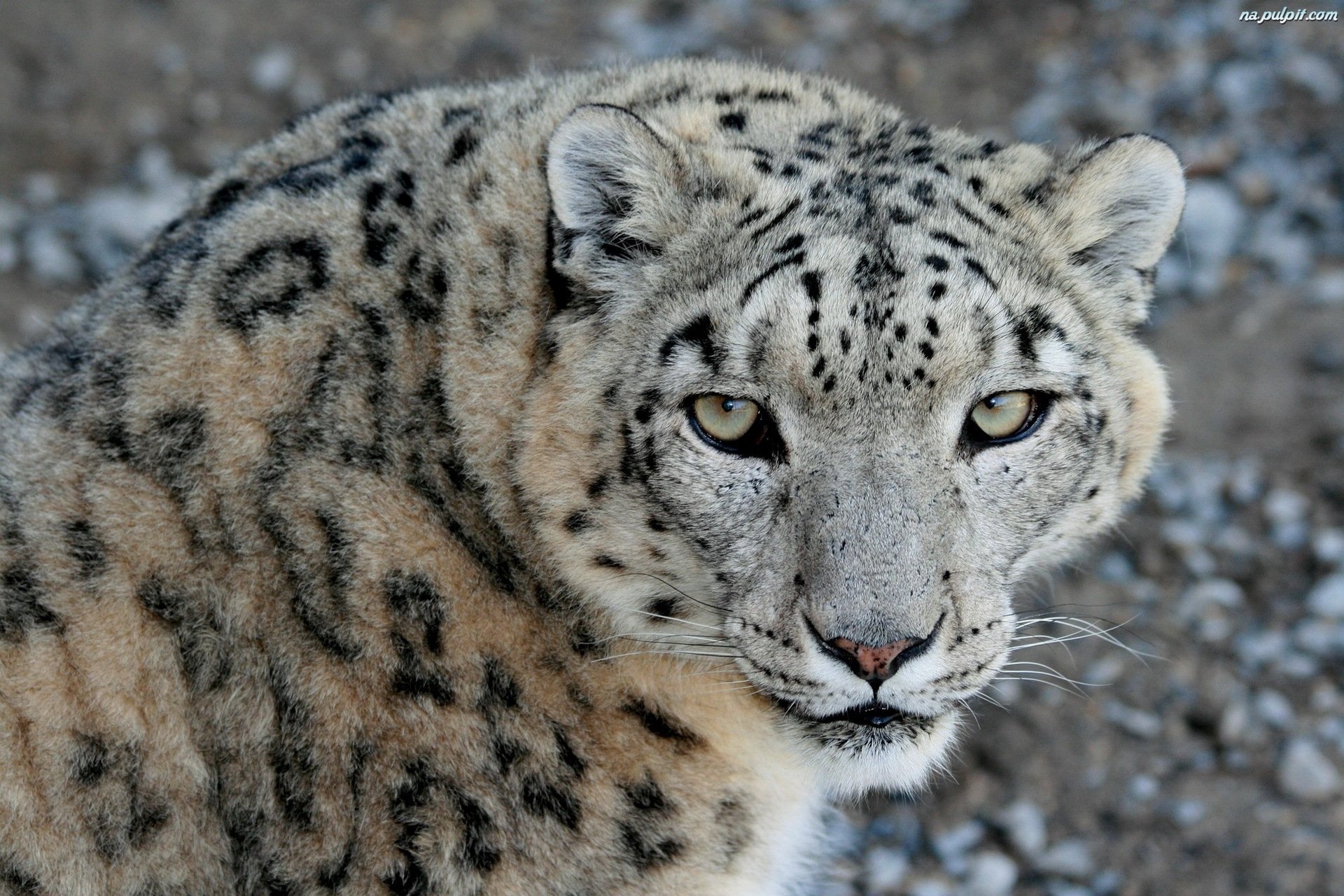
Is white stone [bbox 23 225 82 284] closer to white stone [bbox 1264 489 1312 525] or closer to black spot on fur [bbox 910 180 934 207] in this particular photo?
black spot on fur [bbox 910 180 934 207]

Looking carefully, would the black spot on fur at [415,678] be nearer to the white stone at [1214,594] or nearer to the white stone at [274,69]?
the white stone at [1214,594]

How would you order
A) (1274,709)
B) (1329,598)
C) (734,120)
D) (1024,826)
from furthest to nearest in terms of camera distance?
(1329,598) < (1274,709) < (1024,826) < (734,120)

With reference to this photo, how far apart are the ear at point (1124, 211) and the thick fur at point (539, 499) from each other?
1cm

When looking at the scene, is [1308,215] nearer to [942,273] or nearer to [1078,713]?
[1078,713]

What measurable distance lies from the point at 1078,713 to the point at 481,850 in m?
3.41

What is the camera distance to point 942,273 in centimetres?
371

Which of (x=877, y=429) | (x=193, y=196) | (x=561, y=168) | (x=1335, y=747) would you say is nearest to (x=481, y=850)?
(x=877, y=429)

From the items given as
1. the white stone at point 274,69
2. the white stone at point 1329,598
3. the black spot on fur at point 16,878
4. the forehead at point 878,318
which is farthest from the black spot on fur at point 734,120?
the white stone at point 274,69

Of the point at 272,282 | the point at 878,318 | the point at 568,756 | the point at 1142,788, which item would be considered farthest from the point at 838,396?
the point at 1142,788

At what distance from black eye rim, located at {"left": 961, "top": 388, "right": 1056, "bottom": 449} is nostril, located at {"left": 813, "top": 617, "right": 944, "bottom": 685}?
19.6 inches

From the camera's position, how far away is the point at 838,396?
362cm

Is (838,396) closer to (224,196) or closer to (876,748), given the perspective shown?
(876,748)

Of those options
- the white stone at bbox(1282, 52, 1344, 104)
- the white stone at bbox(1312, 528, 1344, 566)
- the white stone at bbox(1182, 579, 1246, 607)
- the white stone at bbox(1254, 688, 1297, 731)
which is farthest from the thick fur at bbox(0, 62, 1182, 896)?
the white stone at bbox(1282, 52, 1344, 104)

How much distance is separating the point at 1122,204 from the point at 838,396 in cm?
118
